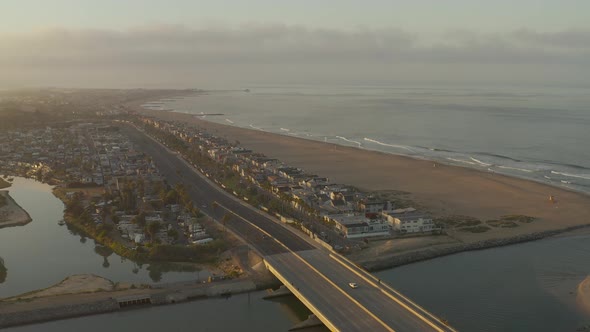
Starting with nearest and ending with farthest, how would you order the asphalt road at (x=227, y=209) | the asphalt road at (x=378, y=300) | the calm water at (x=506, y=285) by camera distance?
the asphalt road at (x=378, y=300), the calm water at (x=506, y=285), the asphalt road at (x=227, y=209)

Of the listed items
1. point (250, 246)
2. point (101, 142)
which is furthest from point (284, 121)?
point (250, 246)

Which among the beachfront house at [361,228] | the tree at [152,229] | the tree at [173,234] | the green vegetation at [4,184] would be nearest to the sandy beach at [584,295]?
the beachfront house at [361,228]

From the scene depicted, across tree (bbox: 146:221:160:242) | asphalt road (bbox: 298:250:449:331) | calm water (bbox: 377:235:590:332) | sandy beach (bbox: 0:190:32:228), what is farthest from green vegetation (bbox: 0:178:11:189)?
calm water (bbox: 377:235:590:332)

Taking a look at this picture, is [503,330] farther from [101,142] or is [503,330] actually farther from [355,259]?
[101,142]

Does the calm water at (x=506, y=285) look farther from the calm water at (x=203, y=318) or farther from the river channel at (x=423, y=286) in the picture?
the calm water at (x=203, y=318)

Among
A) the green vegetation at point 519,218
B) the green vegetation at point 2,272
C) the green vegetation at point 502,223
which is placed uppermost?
the green vegetation at point 519,218

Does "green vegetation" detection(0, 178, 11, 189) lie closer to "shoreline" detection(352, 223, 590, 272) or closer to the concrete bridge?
the concrete bridge

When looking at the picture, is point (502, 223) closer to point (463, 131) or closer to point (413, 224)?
point (413, 224)
